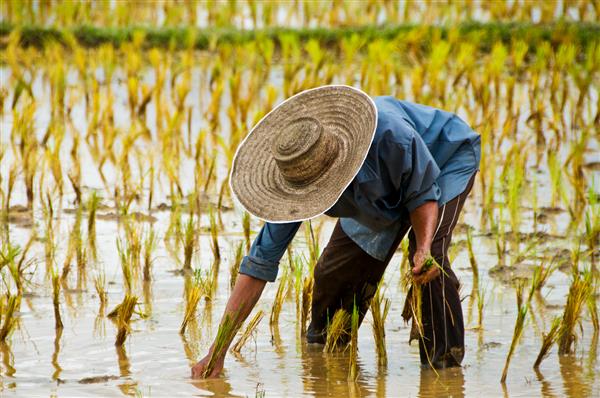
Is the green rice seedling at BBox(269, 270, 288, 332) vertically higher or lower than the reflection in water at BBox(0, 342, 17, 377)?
higher

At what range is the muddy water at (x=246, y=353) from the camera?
3.08 m

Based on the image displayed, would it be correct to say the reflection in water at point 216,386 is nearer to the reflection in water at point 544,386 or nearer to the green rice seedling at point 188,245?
the reflection in water at point 544,386

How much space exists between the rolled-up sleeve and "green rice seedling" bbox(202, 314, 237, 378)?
0.14 metres

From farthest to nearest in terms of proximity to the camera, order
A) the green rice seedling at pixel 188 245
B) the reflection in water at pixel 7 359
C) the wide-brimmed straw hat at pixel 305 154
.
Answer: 1. the green rice seedling at pixel 188 245
2. the reflection in water at pixel 7 359
3. the wide-brimmed straw hat at pixel 305 154

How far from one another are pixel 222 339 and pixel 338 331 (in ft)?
1.67

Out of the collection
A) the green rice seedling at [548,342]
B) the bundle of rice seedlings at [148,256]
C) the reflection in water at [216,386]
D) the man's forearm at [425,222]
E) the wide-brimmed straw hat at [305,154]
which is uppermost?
the wide-brimmed straw hat at [305,154]

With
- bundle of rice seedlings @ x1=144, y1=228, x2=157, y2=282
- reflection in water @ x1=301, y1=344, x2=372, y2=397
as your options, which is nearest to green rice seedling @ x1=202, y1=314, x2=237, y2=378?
reflection in water @ x1=301, y1=344, x2=372, y2=397

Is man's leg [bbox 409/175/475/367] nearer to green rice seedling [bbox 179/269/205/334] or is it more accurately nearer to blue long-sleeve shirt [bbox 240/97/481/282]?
blue long-sleeve shirt [bbox 240/97/481/282]

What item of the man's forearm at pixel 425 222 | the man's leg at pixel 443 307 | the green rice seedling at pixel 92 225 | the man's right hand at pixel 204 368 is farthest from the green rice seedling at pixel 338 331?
the green rice seedling at pixel 92 225

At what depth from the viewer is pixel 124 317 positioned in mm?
3354

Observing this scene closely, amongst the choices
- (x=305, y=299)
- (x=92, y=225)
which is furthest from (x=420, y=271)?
(x=92, y=225)

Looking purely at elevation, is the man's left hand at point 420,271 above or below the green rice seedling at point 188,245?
above

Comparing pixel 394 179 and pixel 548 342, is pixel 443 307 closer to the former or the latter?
pixel 548 342

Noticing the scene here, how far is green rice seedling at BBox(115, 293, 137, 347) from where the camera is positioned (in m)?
3.32
